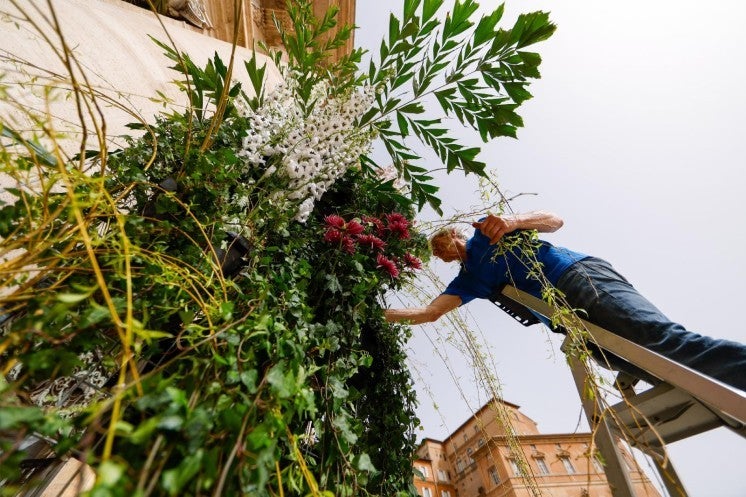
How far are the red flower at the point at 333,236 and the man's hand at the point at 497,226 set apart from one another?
0.60m

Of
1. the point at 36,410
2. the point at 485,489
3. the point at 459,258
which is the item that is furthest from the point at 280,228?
the point at 485,489

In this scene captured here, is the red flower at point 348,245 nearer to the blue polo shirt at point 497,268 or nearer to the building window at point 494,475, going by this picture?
the blue polo shirt at point 497,268

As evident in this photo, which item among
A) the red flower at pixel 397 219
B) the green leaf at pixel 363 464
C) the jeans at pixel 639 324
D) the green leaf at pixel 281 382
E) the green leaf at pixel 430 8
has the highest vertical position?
the green leaf at pixel 430 8

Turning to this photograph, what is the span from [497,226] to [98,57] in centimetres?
→ 208

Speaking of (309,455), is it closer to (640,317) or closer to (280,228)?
(280,228)

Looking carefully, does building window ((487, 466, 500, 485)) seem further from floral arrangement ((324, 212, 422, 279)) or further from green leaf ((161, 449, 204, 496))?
green leaf ((161, 449, 204, 496))

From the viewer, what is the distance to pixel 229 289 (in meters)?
0.72

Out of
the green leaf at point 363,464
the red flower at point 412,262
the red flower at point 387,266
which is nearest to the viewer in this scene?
the green leaf at point 363,464

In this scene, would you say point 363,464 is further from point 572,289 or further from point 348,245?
point 572,289

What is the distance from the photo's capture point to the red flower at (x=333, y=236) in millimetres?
1108

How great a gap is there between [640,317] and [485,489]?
16.3 meters

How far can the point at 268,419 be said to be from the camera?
1.35 ft

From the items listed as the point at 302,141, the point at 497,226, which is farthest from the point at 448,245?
the point at 302,141

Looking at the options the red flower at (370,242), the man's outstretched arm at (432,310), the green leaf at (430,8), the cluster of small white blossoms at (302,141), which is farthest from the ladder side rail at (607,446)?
the green leaf at (430,8)
